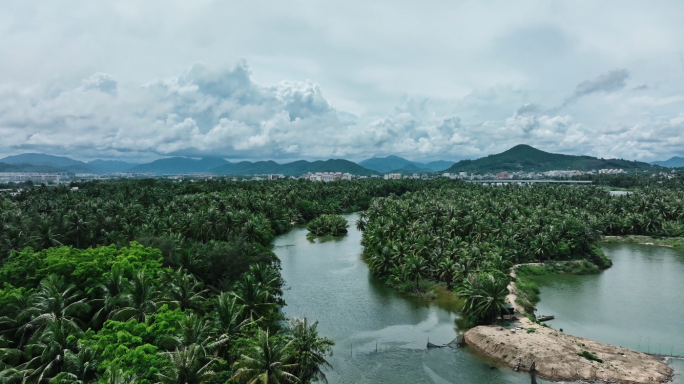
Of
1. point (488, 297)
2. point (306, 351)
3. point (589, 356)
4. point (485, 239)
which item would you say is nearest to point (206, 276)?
point (306, 351)

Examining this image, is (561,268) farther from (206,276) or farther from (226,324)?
(226,324)

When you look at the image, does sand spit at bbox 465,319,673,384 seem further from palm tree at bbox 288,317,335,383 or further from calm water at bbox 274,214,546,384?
palm tree at bbox 288,317,335,383

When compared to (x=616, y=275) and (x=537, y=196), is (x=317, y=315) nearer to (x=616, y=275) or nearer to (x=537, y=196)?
(x=616, y=275)

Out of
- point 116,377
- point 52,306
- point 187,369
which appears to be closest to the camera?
point 116,377

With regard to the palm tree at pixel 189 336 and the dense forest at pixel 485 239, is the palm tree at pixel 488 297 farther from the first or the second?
the palm tree at pixel 189 336

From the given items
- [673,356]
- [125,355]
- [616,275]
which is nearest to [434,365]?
[673,356]

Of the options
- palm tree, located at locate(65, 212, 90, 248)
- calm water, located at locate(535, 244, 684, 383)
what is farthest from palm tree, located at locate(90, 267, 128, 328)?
calm water, located at locate(535, 244, 684, 383)
